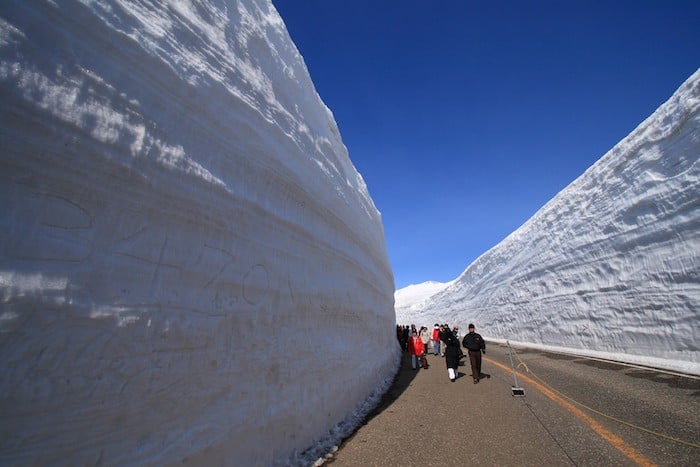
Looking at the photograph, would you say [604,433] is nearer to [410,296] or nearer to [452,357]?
[452,357]

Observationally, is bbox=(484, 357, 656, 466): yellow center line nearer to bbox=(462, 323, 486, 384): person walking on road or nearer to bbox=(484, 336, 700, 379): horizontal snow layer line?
bbox=(484, 336, 700, 379): horizontal snow layer line

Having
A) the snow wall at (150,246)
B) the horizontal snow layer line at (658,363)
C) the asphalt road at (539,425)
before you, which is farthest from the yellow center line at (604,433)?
the snow wall at (150,246)

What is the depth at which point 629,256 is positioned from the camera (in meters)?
14.5

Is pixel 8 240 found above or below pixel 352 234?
below

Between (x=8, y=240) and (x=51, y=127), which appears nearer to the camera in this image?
(x=8, y=240)

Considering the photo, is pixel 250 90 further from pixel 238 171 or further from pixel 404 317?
pixel 404 317

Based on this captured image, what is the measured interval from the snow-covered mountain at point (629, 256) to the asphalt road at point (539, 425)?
12.0ft

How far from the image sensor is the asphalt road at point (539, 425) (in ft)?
12.4

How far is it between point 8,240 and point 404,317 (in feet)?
190

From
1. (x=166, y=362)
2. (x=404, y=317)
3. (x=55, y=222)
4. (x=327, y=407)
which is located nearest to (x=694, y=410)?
(x=327, y=407)

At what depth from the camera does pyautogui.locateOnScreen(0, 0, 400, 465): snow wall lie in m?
1.86

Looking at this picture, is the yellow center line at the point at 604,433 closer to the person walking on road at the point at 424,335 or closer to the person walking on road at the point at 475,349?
the person walking on road at the point at 475,349

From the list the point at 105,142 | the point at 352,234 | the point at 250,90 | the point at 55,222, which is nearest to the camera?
the point at 55,222

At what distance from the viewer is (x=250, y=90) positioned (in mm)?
4094
